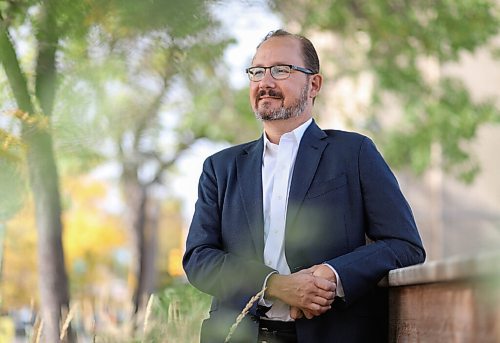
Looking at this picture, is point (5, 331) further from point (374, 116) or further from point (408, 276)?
point (374, 116)

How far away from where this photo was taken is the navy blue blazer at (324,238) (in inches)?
123

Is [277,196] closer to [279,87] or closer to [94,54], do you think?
[279,87]

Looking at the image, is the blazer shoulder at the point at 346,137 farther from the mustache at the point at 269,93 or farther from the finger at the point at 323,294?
the finger at the point at 323,294

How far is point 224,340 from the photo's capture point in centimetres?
328

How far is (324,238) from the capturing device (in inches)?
126

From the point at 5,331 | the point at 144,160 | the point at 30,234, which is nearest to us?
the point at 5,331

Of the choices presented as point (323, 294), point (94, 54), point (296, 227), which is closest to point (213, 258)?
point (296, 227)

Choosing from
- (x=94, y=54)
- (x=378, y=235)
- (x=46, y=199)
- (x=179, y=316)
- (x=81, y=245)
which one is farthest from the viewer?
(x=81, y=245)

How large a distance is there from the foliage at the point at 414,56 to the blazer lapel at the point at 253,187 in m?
8.99

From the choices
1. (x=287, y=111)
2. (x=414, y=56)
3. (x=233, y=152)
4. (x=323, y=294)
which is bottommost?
(x=323, y=294)

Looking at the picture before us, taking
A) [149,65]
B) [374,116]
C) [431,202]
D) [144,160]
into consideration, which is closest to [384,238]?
[149,65]

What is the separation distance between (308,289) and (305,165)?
453 millimetres

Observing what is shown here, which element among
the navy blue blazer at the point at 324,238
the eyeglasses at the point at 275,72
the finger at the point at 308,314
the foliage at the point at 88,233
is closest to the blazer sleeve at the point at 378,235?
the navy blue blazer at the point at 324,238

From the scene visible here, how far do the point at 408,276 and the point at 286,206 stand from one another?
0.63 m
